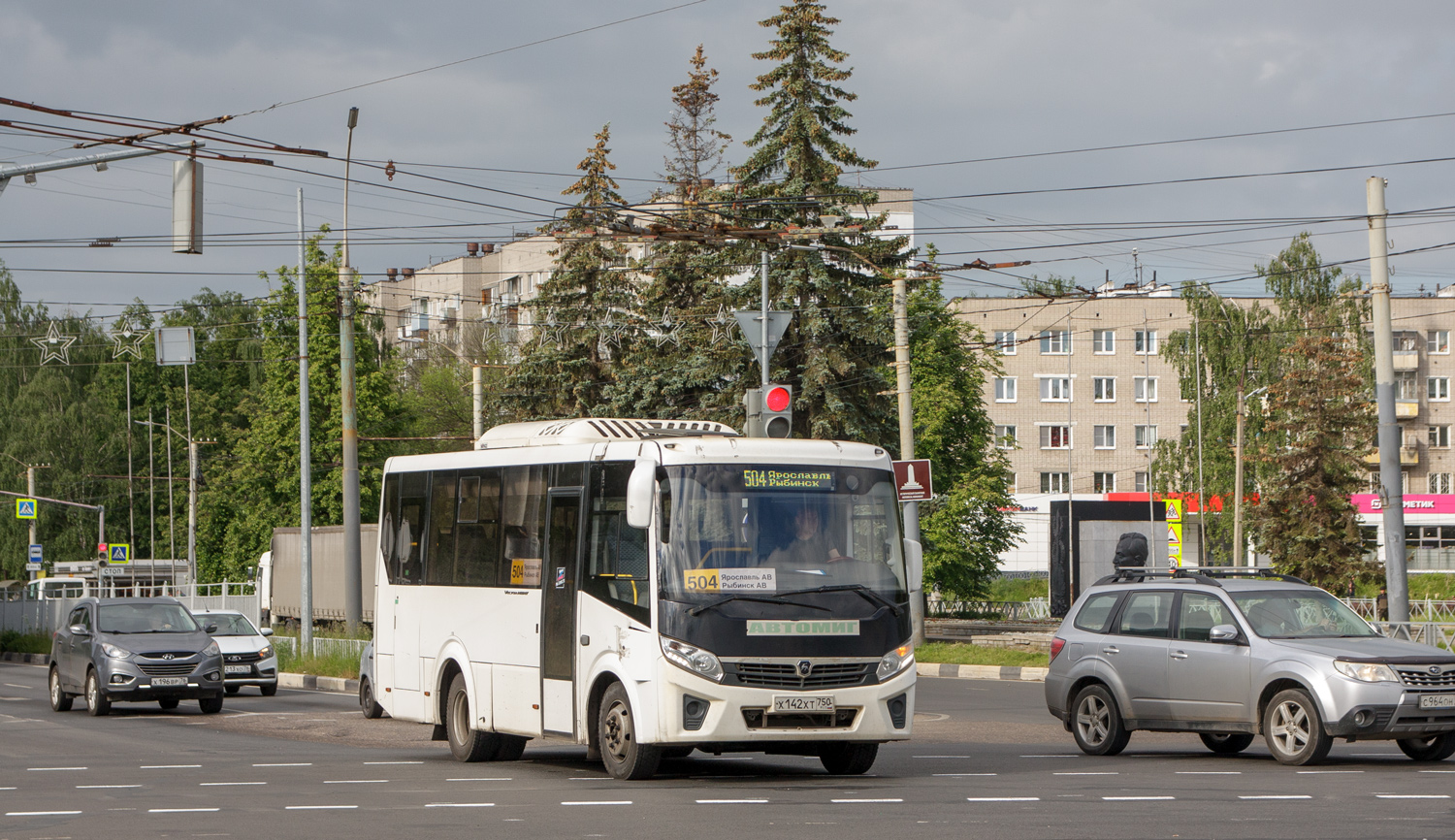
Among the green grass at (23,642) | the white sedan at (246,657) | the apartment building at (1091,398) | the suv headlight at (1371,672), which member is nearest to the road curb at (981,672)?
the white sedan at (246,657)

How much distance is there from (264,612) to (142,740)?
37.2 m

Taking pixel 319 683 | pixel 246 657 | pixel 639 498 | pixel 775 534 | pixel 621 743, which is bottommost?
pixel 319 683

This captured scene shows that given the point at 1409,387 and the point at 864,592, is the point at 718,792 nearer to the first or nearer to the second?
the point at 864,592

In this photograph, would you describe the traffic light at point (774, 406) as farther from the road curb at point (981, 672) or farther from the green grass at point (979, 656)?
the green grass at point (979, 656)

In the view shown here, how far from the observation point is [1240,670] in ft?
46.7

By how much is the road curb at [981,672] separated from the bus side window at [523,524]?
1517 centimetres

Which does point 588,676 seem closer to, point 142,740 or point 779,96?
point 142,740

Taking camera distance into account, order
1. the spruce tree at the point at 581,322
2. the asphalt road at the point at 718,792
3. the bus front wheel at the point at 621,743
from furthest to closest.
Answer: the spruce tree at the point at 581,322 < the bus front wheel at the point at 621,743 < the asphalt road at the point at 718,792

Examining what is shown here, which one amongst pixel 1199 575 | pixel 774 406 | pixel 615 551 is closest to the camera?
pixel 615 551

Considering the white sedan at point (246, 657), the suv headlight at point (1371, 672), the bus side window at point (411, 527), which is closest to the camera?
the suv headlight at point (1371, 672)

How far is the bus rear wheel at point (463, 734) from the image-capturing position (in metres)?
15.2

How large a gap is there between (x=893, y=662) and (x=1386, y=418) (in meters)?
12.3

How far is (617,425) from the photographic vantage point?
574 inches

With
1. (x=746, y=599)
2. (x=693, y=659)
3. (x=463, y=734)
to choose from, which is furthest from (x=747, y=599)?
(x=463, y=734)
